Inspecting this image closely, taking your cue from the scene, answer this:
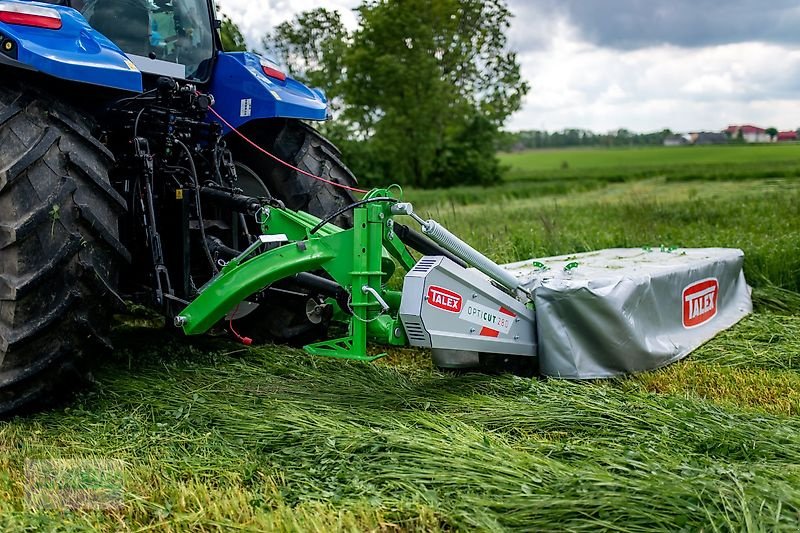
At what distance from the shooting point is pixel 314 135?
4.49 m

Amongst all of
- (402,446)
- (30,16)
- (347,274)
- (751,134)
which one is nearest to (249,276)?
(347,274)

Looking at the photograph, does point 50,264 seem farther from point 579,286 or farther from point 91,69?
point 579,286

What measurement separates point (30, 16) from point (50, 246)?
900 millimetres

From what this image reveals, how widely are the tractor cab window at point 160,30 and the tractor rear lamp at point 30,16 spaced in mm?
551

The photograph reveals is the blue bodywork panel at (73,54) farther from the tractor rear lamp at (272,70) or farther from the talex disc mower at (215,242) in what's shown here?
the tractor rear lamp at (272,70)

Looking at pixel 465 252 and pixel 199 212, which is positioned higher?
pixel 199 212

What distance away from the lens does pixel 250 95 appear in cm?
427

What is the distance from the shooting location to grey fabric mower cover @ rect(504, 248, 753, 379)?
3.74 meters

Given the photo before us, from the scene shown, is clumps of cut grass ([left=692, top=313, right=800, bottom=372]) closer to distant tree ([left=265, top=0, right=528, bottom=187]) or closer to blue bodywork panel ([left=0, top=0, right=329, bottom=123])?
blue bodywork panel ([left=0, top=0, right=329, bottom=123])

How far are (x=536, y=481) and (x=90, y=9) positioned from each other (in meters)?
2.95

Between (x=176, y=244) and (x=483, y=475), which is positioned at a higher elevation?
(x=176, y=244)

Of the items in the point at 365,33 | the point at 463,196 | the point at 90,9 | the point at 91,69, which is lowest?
the point at 463,196

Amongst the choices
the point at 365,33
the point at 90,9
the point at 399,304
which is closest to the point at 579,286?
the point at 399,304

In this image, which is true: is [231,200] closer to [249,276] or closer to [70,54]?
[249,276]
